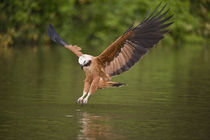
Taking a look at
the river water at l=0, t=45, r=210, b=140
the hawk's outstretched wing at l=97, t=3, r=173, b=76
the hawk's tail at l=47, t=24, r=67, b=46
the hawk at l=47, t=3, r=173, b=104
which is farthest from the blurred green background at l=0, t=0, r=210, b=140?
the hawk's tail at l=47, t=24, r=67, b=46

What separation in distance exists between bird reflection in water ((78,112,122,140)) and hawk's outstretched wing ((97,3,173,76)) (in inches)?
54.9

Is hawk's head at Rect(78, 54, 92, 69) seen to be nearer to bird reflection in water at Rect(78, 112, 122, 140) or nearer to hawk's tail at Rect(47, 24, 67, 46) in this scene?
bird reflection in water at Rect(78, 112, 122, 140)

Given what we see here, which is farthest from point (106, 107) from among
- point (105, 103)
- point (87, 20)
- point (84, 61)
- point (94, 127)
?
point (87, 20)

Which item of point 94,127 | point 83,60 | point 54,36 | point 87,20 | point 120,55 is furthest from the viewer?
point 87,20

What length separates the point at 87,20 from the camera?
3919 cm

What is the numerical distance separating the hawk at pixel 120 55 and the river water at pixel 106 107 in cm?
44

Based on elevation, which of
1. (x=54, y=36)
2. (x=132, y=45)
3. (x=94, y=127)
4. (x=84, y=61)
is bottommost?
(x=94, y=127)

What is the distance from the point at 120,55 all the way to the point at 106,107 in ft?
3.24

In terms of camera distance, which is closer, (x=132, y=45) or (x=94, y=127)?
(x=94, y=127)

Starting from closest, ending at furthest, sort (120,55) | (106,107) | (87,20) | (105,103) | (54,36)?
(106,107), (120,55), (105,103), (54,36), (87,20)

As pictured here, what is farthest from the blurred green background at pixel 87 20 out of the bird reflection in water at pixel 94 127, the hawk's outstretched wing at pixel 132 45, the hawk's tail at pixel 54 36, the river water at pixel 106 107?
the bird reflection in water at pixel 94 127

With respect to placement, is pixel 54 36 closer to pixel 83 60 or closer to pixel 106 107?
pixel 83 60

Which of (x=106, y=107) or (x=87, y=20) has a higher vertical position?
(x=87, y=20)

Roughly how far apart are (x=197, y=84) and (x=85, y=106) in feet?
16.0
